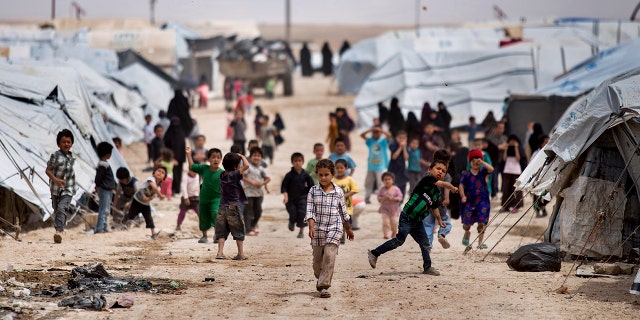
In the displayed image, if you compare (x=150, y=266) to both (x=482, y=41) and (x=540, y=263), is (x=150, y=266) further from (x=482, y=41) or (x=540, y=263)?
(x=482, y=41)

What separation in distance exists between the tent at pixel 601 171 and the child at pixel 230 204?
3.33 meters

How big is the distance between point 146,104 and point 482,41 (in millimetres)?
16125

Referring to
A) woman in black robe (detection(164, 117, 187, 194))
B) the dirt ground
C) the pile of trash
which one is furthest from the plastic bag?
the pile of trash

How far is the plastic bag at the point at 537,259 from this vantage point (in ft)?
34.5

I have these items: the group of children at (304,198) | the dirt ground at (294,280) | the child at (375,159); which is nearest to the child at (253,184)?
the group of children at (304,198)

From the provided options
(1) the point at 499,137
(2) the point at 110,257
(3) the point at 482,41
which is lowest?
(2) the point at 110,257

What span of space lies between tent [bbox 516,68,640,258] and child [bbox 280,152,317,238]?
3065 millimetres

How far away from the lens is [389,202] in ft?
43.5

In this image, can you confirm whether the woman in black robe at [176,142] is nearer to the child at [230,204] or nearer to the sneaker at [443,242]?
the child at [230,204]

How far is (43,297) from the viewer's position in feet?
27.8

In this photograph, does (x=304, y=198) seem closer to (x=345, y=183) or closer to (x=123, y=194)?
(x=345, y=183)

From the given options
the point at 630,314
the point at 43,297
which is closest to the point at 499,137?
the point at 630,314

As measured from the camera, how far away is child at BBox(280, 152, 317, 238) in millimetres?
12969

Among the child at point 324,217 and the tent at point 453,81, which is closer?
the child at point 324,217
